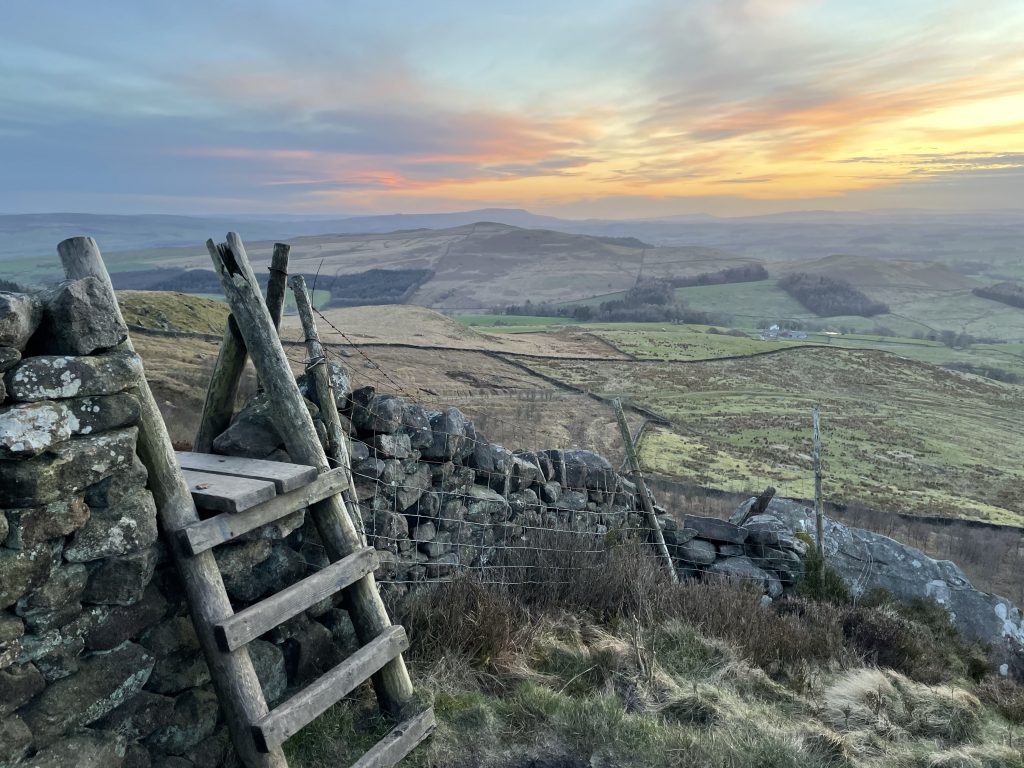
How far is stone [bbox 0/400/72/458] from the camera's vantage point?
8.79ft

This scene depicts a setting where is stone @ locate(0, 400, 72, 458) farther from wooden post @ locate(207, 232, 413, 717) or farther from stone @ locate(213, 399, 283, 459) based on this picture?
stone @ locate(213, 399, 283, 459)

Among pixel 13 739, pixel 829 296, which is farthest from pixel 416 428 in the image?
pixel 829 296

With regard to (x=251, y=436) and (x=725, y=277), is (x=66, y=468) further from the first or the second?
(x=725, y=277)

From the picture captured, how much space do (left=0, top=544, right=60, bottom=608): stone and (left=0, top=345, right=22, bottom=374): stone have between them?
0.76m

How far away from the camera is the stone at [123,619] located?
3016 mm

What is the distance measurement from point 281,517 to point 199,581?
615 millimetres

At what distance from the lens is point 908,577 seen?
376 inches

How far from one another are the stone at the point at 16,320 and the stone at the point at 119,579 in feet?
3.49

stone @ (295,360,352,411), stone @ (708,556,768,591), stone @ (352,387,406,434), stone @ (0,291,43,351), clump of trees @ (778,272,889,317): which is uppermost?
stone @ (0,291,43,351)

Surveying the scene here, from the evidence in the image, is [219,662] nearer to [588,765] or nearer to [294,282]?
[588,765]

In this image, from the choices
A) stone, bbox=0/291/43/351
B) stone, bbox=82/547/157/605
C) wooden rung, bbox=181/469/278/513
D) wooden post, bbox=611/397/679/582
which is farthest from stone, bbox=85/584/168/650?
wooden post, bbox=611/397/679/582

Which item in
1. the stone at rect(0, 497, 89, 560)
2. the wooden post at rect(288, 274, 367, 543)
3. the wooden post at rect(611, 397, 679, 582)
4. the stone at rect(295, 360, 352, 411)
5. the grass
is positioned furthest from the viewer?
the wooden post at rect(611, 397, 679, 582)

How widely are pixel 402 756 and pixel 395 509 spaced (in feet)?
7.23

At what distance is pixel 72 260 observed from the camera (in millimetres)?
3354
